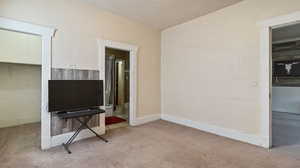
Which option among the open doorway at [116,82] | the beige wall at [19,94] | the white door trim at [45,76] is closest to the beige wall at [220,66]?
the open doorway at [116,82]

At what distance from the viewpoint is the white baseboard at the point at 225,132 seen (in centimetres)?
299

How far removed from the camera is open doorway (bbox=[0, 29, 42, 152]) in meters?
3.78

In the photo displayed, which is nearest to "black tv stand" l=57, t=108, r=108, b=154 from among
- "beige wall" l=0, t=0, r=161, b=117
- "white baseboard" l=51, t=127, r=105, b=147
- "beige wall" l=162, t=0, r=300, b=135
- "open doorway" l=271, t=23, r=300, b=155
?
"white baseboard" l=51, t=127, r=105, b=147

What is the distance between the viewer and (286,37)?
550 cm

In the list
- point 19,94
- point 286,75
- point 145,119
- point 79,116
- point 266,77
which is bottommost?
point 145,119

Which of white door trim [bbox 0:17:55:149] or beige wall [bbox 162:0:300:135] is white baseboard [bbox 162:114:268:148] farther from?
white door trim [bbox 0:17:55:149]

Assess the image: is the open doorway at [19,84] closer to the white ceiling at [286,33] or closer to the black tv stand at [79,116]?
the black tv stand at [79,116]

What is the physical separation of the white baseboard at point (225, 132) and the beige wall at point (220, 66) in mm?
86

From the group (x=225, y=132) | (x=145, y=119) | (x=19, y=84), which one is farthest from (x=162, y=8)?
(x=19, y=84)

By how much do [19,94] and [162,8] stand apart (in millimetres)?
4383

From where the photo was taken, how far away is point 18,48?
154 inches

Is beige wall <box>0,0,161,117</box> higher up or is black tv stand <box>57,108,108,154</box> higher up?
beige wall <box>0,0,161,117</box>

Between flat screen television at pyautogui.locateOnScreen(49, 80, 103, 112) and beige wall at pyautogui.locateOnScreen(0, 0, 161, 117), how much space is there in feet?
1.28

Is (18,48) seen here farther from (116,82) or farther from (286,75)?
(286,75)
